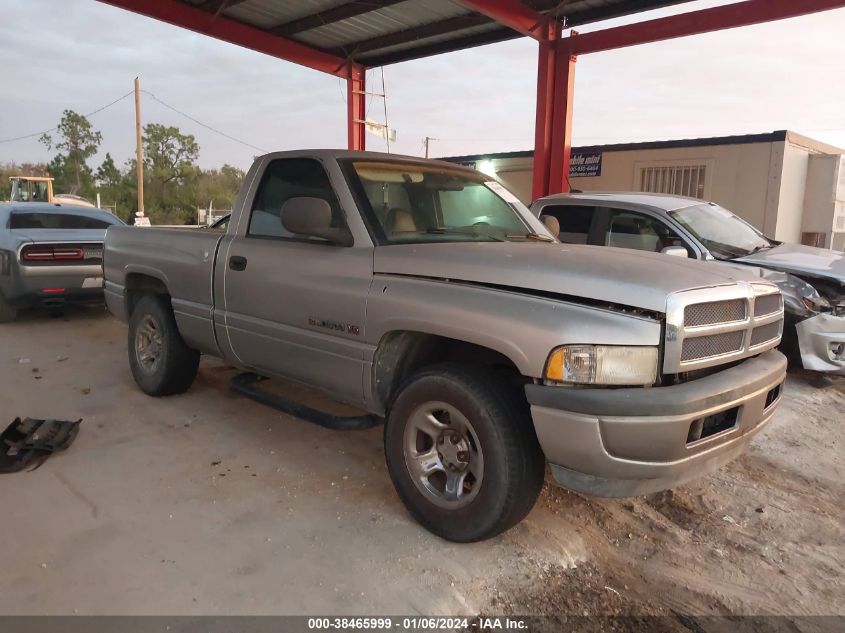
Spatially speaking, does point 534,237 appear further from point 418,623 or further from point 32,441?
point 32,441

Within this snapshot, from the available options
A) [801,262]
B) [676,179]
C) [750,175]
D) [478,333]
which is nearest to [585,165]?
[676,179]

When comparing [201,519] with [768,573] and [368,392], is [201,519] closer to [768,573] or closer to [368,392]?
[368,392]

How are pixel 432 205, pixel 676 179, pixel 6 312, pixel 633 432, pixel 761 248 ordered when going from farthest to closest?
pixel 676 179 < pixel 6 312 < pixel 761 248 < pixel 432 205 < pixel 633 432

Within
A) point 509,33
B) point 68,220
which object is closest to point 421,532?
point 68,220

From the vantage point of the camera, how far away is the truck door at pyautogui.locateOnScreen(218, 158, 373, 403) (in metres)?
3.45

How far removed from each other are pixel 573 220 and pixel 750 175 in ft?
30.5

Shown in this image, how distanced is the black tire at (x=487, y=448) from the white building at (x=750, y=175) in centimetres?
1331

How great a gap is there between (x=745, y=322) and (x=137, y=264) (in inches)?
180

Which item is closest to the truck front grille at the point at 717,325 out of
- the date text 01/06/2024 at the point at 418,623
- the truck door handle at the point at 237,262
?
the date text 01/06/2024 at the point at 418,623

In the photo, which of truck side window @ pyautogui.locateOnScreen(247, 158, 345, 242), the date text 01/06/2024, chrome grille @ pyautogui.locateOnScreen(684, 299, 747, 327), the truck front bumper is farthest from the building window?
the date text 01/06/2024

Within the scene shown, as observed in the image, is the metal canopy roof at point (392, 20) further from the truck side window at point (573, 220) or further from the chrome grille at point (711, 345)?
the chrome grille at point (711, 345)

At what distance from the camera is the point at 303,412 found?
12.8 ft

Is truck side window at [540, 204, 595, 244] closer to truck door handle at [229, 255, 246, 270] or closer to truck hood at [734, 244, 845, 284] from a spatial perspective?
truck hood at [734, 244, 845, 284]

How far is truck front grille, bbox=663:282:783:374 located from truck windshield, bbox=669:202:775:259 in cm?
318
